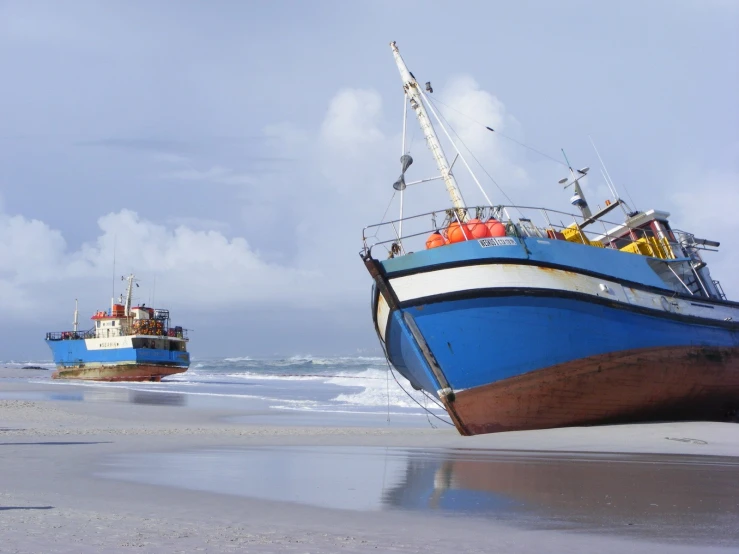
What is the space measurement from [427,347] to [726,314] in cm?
762

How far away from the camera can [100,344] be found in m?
52.2

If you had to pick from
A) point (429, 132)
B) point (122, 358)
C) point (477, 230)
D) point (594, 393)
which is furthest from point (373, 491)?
point (122, 358)

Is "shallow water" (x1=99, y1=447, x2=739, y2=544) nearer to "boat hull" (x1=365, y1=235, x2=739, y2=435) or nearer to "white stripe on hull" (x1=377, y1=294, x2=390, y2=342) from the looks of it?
"boat hull" (x1=365, y1=235, x2=739, y2=435)

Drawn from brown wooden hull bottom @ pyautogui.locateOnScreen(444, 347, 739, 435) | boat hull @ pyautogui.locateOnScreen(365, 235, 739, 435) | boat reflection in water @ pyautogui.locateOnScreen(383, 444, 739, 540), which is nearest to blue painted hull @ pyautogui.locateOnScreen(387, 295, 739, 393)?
boat hull @ pyautogui.locateOnScreen(365, 235, 739, 435)

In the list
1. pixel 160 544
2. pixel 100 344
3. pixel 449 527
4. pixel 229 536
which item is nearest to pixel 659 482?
pixel 449 527

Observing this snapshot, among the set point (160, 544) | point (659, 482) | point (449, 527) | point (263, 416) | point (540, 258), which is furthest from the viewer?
point (263, 416)

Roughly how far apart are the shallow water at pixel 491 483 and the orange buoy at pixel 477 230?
4.27 metres

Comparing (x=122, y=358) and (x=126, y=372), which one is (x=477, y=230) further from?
(x=122, y=358)

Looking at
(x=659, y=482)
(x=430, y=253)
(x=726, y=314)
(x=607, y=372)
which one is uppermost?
(x=430, y=253)

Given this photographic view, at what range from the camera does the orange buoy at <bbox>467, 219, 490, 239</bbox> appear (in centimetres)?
1350

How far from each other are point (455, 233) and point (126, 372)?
41.6 metres

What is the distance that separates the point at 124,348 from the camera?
50.5 metres

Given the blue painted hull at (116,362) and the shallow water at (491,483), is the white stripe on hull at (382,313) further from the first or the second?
the blue painted hull at (116,362)

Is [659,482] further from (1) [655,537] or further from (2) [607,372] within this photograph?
(2) [607,372]
